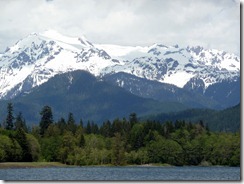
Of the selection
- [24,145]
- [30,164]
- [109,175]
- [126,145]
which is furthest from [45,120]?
[109,175]

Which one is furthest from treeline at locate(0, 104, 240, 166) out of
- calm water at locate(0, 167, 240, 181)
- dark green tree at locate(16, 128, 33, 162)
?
calm water at locate(0, 167, 240, 181)

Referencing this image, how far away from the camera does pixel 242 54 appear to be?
35594mm

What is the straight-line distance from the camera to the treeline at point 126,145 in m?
80.8

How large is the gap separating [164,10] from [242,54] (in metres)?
5.86

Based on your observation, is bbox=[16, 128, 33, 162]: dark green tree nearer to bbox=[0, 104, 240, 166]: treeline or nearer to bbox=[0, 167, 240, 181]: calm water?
bbox=[0, 104, 240, 166]: treeline

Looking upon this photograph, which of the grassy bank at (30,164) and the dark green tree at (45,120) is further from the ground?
the dark green tree at (45,120)

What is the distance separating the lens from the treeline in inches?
3179

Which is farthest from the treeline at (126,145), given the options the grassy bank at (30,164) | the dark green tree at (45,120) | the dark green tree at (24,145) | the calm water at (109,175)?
the calm water at (109,175)

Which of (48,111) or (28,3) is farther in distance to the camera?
(48,111)

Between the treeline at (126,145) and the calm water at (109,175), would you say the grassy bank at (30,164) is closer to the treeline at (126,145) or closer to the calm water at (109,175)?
the treeline at (126,145)

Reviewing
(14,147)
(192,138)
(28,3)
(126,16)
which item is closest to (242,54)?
(126,16)

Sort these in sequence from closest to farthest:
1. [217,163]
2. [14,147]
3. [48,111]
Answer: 1. [14,147]
2. [217,163]
3. [48,111]

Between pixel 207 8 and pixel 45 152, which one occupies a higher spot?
pixel 207 8

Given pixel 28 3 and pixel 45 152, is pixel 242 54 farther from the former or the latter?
pixel 45 152
